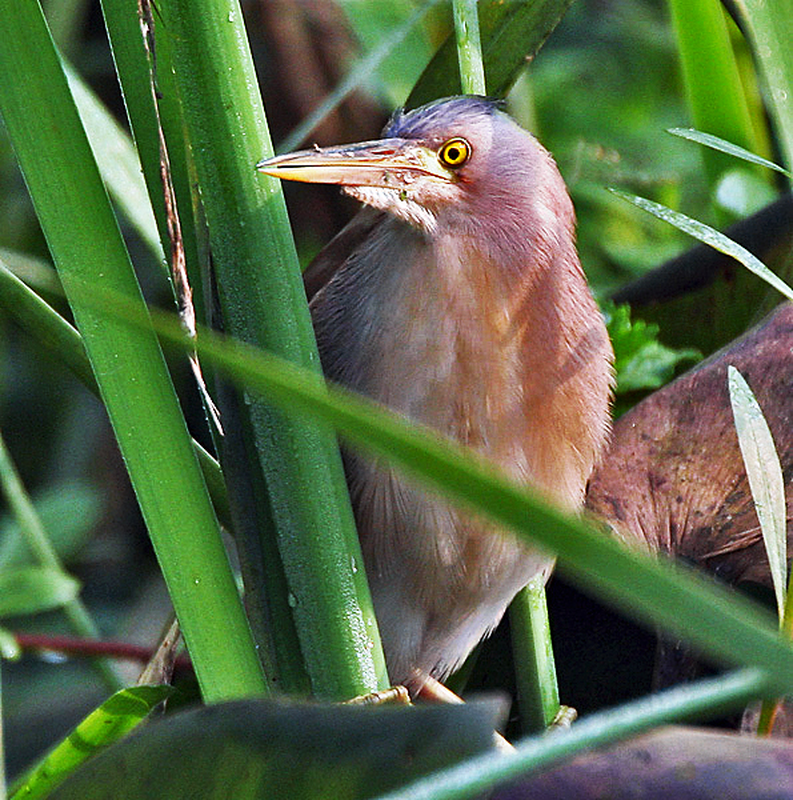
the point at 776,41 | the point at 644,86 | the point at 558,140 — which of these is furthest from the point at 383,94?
the point at 776,41

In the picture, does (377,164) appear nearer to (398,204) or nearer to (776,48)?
(398,204)

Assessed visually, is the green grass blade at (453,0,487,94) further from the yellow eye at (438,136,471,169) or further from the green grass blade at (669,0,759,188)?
the green grass blade at (669,0,759,188)

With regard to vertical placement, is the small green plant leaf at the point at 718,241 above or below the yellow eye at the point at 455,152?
below

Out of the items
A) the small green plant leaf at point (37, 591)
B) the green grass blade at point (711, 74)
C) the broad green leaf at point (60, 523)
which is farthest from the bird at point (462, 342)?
the broad green leaf at point (60, 523)

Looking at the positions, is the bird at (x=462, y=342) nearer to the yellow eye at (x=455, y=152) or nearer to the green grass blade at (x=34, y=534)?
the yellow eye at (x=455, y=152)

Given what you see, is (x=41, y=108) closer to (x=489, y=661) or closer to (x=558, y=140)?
(x=489, y=661)

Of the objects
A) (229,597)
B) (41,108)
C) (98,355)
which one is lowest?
(229,597)

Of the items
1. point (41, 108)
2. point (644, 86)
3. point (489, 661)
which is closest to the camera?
point (41, 108)
